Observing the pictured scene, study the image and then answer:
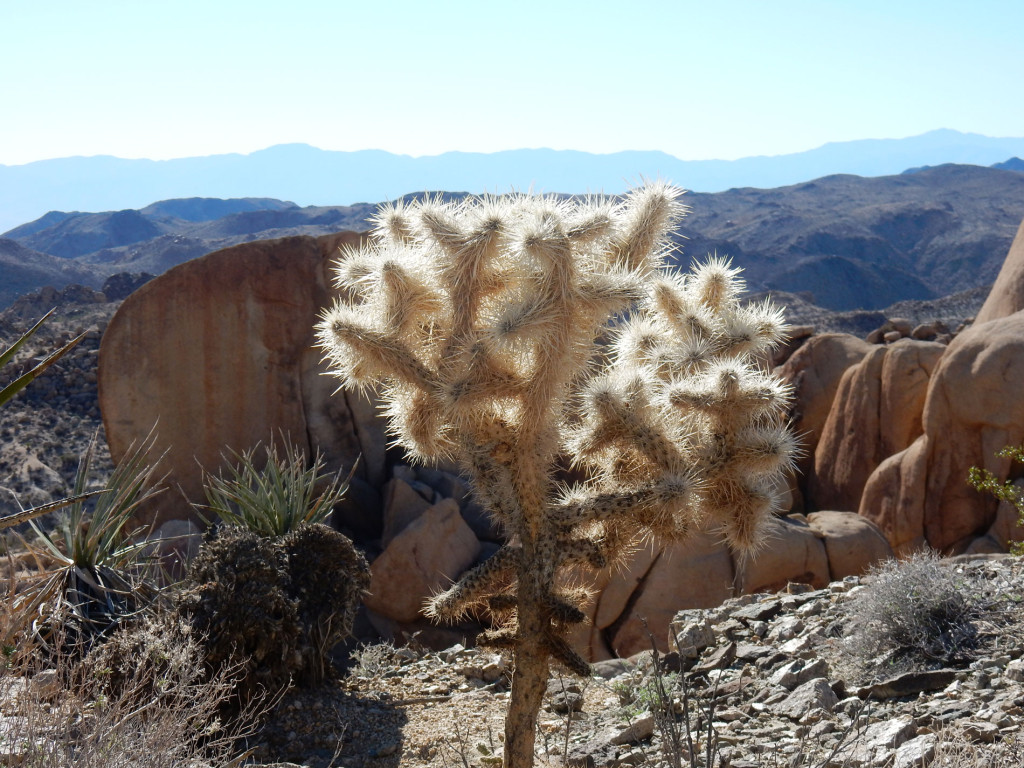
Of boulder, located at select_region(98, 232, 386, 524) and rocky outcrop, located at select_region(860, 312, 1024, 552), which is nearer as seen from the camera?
rocky outcrop, located at select_region(860, 312, 1024, 552)

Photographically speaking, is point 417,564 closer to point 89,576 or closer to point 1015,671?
point 89,576

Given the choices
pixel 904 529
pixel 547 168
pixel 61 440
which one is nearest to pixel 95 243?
pixel 61 440

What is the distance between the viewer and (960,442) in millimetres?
9453

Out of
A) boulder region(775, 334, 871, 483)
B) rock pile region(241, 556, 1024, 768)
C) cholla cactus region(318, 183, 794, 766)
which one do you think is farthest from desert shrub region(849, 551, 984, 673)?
boulder region(775, 334, 871, 483)

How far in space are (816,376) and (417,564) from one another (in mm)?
6632

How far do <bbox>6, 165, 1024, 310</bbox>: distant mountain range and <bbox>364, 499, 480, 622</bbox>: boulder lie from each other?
995 inches

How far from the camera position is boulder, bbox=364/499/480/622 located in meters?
8.95

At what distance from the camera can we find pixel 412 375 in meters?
4.07

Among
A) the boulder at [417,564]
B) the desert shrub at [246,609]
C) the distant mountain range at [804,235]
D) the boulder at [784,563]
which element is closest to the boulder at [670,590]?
the boulder at [784,563]

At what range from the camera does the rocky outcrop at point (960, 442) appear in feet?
29.7

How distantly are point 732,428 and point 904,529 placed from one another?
654 centimetres

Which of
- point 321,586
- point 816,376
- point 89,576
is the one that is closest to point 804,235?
point 816,376

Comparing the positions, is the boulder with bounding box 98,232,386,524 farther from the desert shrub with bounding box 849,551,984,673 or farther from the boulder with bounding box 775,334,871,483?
the desert shrub with bounding box 849,551,984,673

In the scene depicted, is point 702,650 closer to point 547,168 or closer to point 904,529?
point 904,529
